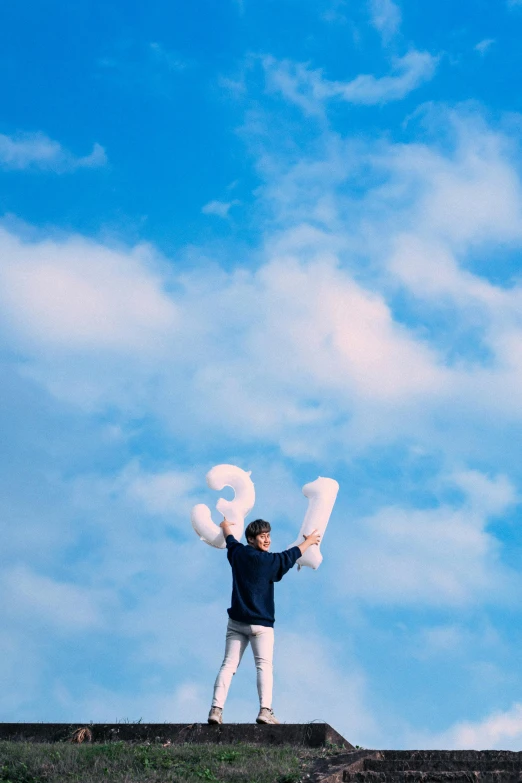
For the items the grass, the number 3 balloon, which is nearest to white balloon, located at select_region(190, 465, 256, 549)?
the number 3 balloon

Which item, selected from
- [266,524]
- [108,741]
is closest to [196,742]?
[108,741]

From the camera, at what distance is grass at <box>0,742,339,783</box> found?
337 inches

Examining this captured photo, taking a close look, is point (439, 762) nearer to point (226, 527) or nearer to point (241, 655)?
point (241, 655)

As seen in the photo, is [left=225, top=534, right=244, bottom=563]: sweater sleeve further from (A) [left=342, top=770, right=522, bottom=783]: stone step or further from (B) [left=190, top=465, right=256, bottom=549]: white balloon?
(A) [left=342, top=770, right=522, bottom=783]: stone step

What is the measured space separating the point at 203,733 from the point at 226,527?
2.64 metres

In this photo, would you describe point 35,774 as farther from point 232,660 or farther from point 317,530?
point 317,530

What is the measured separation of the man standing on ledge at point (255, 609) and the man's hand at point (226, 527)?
1.00ft

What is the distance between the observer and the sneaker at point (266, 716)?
10.5 meters

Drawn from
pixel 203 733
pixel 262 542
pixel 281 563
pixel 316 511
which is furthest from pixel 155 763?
pixel 316 511

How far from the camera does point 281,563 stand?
1147 centimetres

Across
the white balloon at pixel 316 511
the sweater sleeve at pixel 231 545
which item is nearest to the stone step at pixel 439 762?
the white balloon at pixel 316 511

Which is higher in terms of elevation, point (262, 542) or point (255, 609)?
point (262, 542)

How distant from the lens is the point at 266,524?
38.5ft

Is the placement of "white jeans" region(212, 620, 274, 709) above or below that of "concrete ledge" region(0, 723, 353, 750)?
above
